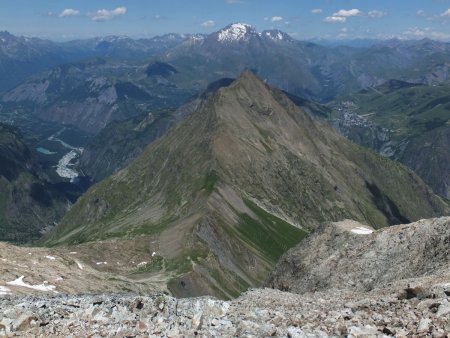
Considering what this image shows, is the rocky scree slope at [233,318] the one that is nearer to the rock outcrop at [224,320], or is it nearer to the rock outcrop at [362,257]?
the rock outcrop at [224,320]

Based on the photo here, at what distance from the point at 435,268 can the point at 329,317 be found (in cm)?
4132

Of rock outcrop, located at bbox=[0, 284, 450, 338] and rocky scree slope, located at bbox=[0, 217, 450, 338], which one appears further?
rocky scree slope, located at bbox=[0, 217, 450, 338]

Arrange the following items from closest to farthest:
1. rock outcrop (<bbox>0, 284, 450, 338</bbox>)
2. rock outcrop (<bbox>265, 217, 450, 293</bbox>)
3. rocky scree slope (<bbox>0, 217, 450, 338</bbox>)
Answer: rock outcrop (<bbox>0, 284, 450, 338</bbox>) < rocky scree slope (<bbox>0, 217, 450, 338</bbox>) < rock outcrop (<bbox>265, 217, 450, 293</bbox>)

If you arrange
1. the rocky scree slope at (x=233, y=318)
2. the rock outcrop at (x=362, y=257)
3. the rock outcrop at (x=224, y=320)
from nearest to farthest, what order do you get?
the rock outcrop at (x=224, y=320)
the rocky scree slope at (x=233, y=318)
the rock outcrop at (x=362, y=257)

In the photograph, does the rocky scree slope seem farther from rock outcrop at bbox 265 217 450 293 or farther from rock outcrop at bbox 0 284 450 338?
rock outcrop at bbox 265 217 450 293

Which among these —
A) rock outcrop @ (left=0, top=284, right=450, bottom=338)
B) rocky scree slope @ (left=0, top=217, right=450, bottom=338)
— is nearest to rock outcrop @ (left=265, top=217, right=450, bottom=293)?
rocky scree slope @ (left=0, top=217, right=450, bottom=338)

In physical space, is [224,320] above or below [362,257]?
above

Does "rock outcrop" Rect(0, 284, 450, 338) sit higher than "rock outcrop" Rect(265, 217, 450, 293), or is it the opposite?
"rock outcrop" Rect(0, 284, 450, 338)

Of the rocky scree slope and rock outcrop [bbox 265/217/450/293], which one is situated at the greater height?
the rocky scree slope

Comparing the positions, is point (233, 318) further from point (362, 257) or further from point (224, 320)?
point (362, 257)

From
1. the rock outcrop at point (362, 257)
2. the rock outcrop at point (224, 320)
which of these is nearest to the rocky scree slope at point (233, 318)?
the rock outcrop at point (224, 320)

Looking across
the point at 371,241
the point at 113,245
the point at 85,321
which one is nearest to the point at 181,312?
the point at 85,321

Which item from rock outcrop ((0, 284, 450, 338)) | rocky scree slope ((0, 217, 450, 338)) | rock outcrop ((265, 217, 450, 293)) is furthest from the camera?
rock outcrop ((265, 217, 450, 293))

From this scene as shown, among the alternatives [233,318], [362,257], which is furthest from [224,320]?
[362,257]
